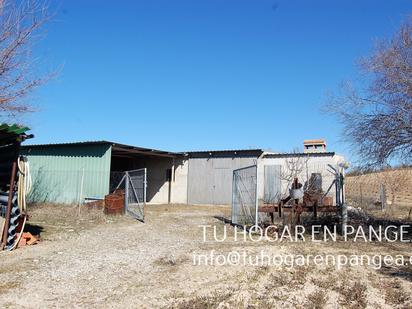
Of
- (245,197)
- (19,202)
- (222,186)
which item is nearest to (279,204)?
(245,197)

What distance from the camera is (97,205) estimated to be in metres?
17.0

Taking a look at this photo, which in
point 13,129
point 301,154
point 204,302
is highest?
point 301,154

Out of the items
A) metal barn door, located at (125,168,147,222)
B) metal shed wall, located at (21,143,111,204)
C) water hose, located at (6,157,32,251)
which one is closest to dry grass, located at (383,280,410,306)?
water hose, located at (6,157,32,251)

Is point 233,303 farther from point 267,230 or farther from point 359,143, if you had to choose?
point 359,143

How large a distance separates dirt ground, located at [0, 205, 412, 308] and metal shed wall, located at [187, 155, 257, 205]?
13956 millimetres

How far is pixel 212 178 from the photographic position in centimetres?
2488

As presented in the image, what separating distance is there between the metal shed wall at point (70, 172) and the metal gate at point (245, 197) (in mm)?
7397

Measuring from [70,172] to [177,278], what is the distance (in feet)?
47.5

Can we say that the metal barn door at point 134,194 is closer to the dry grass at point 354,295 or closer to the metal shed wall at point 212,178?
the metal shed wall at point 212,178

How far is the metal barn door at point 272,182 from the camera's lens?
23031mm

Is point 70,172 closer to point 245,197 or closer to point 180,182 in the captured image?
point 180,182

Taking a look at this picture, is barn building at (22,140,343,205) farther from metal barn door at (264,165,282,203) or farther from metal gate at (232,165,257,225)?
metal gate at (232,165,257,225)

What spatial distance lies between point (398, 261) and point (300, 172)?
50.0 feet

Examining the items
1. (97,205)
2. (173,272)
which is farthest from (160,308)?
(97,205)
